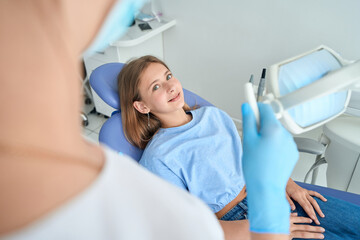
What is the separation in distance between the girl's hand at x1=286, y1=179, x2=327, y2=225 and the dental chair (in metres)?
0.10

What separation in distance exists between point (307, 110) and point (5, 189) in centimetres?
62

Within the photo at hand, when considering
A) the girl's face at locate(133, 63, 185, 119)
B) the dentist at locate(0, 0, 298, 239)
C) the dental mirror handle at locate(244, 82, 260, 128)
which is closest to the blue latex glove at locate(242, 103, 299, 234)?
the dental mirror handle at locate(244, 82, 260, 128)

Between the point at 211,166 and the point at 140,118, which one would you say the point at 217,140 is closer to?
the point at 211,166

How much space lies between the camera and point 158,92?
4.03 feet

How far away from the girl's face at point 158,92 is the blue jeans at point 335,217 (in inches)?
19.9

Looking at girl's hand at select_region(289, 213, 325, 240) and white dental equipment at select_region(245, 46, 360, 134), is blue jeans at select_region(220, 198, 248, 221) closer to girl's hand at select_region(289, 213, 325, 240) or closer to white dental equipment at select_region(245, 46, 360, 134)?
girl's hand at select_region(289, 213, 325, 240)

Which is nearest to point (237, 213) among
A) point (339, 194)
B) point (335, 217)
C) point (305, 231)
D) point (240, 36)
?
point (305, 231)

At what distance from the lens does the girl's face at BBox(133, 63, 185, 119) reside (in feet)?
3.99

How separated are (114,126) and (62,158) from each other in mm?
981

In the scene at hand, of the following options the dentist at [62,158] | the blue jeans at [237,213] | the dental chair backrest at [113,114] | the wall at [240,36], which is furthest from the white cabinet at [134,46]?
the dentist at [62,158]

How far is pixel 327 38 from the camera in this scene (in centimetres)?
152

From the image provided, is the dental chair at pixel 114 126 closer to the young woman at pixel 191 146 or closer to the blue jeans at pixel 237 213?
the young woman at pixel 191 146

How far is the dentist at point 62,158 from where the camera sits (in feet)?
0.74

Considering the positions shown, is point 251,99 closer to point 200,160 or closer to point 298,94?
point 298,94
